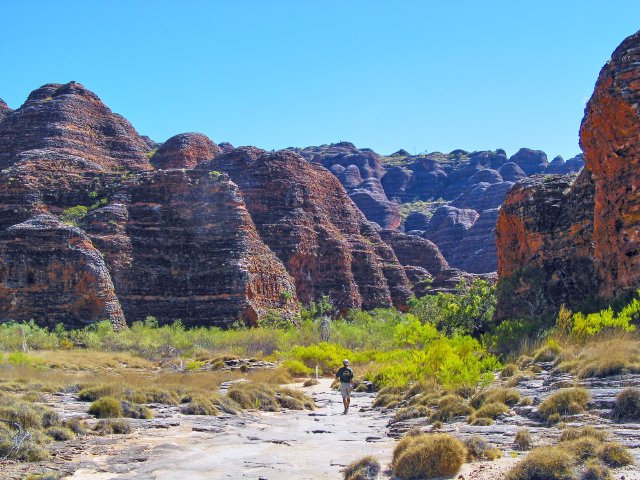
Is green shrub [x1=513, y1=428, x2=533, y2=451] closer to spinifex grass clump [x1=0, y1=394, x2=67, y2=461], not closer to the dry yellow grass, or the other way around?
the dry yellow grass

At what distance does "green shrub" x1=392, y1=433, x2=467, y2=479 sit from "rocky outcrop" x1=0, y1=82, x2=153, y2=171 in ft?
268

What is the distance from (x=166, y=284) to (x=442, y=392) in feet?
156

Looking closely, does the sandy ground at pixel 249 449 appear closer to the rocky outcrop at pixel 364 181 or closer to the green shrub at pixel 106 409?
the green shrub at pixel 106 409

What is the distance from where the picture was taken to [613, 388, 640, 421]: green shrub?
11922 millimetres

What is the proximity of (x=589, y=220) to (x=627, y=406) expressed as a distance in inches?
812

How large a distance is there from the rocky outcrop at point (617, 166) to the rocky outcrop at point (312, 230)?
168 feet

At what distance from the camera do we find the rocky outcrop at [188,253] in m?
61.9

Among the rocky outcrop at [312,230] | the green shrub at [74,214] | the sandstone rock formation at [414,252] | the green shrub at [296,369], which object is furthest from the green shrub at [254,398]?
the sandstone rock formation at [414,252]

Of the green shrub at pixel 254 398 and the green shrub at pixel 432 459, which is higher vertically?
the green shrub at pixel 432 459

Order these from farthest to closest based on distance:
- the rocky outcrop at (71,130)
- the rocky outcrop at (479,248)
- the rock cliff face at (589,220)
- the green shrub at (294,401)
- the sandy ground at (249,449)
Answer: the rocky outcrop at (479,248)
the rocky outcrop at (71,130)
the rock cliff face at (589,220)
the green shrub at (294,401)
the sandy ground at (249,449)

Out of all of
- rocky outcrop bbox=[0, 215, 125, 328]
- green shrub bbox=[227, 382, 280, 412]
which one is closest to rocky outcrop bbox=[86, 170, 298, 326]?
rocky outcrop bbox=[0, 215, 125, 328]

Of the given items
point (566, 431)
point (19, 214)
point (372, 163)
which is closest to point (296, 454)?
point (566, 431)

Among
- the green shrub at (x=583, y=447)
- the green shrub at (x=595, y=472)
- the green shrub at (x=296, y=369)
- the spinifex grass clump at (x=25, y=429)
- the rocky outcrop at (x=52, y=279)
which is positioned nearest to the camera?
the green shrub at (x=595, y=472)

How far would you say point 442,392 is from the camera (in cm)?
1916
